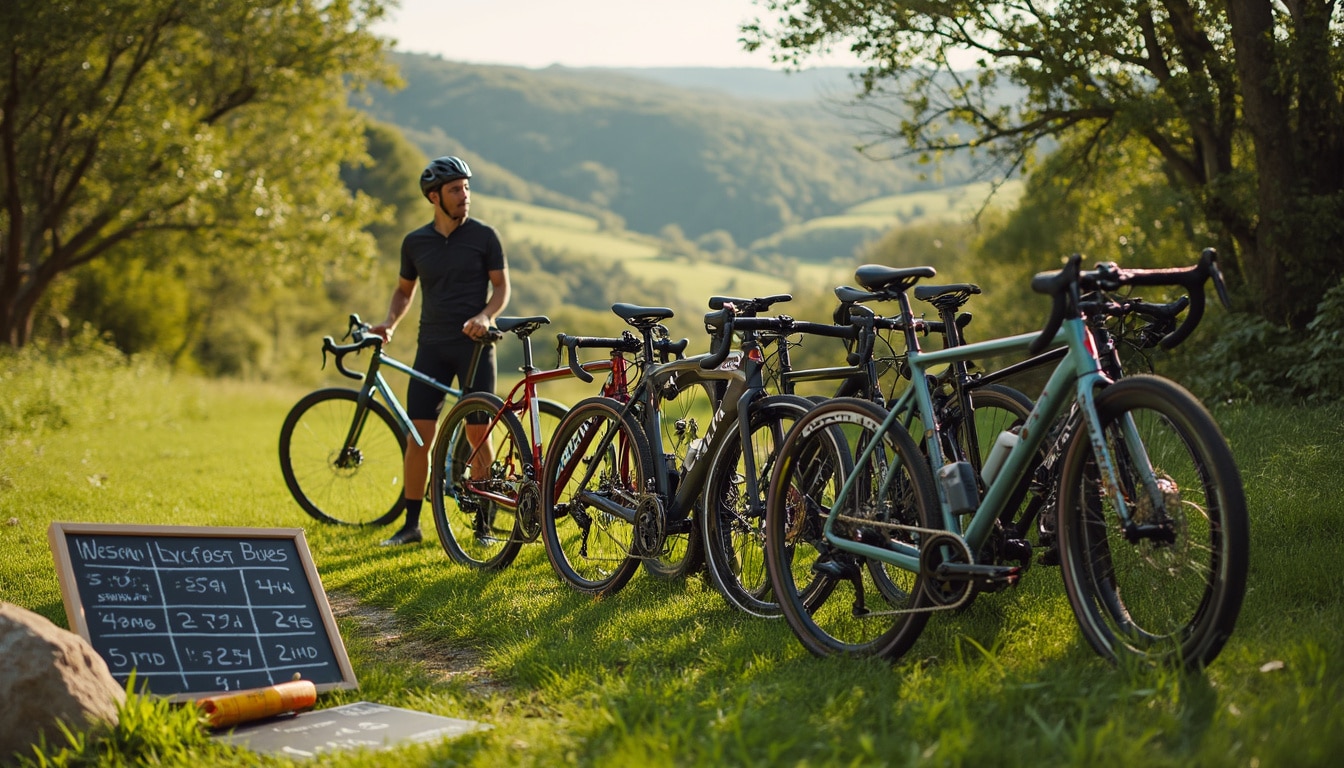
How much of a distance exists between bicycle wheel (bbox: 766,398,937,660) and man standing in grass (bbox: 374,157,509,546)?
2959mm

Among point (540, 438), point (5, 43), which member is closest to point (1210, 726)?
point (540, 438)

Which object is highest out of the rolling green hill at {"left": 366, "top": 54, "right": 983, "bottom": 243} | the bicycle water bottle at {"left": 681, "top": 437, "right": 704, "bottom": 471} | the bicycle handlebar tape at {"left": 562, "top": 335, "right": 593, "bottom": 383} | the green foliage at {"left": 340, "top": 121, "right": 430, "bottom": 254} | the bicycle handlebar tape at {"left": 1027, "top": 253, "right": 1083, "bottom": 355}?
the rolling green hill at {"left": 366, "top": 54, "right": 983, "bottom": 243}

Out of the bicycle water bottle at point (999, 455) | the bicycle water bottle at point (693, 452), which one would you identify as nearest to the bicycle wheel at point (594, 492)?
the bicycle water bottle at point (693, 452)

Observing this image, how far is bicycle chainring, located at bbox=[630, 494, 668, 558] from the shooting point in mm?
4969

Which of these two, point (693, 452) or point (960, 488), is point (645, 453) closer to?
point (693, 452)

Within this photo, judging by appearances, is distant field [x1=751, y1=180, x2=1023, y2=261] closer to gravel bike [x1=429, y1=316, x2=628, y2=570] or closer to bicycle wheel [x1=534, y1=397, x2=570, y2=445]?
bicycle wheel [x1=534, y1=397, x2=570, y2=445]

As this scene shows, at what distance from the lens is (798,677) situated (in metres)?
3.76

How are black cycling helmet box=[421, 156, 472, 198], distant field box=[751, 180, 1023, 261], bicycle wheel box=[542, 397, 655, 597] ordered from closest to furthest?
bicycle wheel box=[542, 397, 655, 597] → black cycling helmet box=[421, 156, 472, 198] → distant field box=[751, 180, 1023, 261]

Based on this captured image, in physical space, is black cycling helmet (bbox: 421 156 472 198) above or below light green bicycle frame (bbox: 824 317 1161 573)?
above

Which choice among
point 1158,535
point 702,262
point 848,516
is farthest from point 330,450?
point 702,262

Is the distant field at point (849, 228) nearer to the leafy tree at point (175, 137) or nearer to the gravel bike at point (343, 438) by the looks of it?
the leafy tree at point (175, 137)

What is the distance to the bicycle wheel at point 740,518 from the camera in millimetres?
4574

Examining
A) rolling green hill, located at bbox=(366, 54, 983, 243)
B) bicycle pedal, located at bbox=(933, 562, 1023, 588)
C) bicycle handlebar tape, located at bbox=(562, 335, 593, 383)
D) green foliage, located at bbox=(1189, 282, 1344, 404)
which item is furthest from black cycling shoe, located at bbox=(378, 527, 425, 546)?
rolling green hill, located at bbox=(366, 54, 983, 243)

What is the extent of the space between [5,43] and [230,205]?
5.71 m
